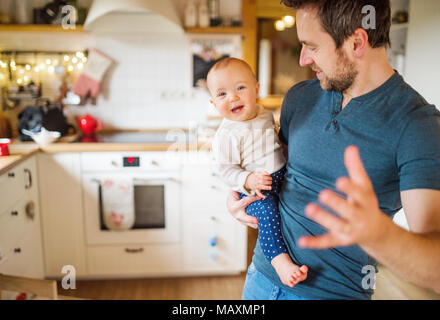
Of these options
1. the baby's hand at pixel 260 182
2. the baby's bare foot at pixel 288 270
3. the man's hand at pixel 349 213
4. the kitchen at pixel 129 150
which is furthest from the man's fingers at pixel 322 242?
the kitchen at pixel 129 150

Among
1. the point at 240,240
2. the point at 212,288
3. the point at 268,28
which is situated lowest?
the point at 212,288

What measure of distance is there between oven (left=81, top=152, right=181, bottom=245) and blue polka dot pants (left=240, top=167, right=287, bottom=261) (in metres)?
1.32

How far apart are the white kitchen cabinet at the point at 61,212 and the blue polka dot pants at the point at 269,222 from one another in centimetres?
154

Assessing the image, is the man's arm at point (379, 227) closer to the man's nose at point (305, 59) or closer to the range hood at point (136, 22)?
the man's nose at point (305, 59)

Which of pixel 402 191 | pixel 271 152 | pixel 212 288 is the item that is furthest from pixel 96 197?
pixel 402 191

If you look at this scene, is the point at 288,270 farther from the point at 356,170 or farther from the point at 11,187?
the point at 11,187

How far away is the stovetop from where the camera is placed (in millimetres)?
2371

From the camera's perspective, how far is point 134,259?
7.93 ft

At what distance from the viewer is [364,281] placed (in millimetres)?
869

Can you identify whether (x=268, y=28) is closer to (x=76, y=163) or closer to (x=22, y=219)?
(x=76, y=163)

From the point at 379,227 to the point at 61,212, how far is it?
85.6 inches

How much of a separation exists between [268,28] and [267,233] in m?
2.59

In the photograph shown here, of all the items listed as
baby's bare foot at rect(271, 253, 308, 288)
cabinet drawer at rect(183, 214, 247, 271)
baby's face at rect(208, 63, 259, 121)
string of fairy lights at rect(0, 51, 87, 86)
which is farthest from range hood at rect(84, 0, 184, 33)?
baby's bare foot at rect(271, 253, 308, 288)

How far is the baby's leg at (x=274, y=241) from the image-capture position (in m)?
0.86
